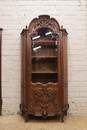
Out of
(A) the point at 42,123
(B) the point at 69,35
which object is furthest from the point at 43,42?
(A) the point at 42,123

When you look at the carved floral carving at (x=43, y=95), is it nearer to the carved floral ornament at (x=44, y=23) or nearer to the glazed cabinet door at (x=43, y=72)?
the glazed cabinet door at (x=43, y=72)

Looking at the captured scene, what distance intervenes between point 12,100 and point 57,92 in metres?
0.95

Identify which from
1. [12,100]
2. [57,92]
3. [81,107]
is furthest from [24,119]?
[81,107]

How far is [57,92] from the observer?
3.39 metres

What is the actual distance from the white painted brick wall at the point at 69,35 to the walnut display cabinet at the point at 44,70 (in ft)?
1.09

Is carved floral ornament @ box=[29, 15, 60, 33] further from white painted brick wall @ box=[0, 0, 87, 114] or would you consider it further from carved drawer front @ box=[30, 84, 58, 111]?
carved drawer front @ box=[30, 84, 58, 111]

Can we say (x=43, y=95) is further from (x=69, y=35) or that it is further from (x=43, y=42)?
(x=69, y=35)

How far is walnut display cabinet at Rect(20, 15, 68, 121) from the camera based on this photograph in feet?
11.0

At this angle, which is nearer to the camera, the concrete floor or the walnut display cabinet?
the concrete floor

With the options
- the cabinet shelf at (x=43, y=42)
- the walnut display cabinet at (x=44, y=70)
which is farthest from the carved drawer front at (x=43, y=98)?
the cabinet shelf at (x=43, y=42)

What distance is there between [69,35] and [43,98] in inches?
51.4

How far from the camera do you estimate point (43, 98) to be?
337 centimetres

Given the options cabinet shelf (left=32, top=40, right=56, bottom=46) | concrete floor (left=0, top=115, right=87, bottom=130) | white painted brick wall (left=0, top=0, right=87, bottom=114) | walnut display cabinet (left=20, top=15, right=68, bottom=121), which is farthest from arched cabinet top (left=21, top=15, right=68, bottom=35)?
concrete floor (left=0, top=115, right=87, bottom=130)

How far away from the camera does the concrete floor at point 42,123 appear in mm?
3119
